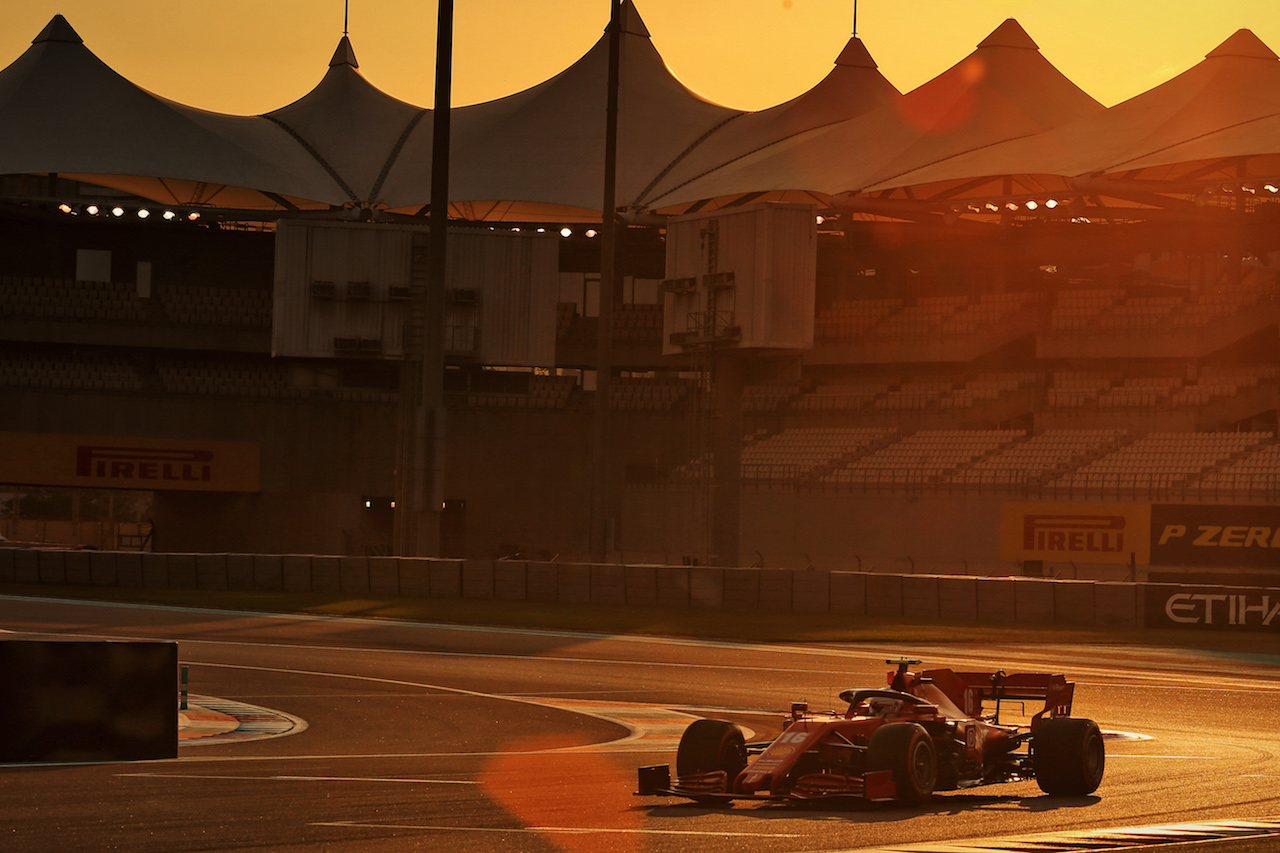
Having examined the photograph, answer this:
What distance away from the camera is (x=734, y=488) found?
144 feet

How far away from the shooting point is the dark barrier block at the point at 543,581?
32688 mm

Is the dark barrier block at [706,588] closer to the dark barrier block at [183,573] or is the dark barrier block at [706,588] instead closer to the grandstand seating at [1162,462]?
the dark barrier block at [183,573]

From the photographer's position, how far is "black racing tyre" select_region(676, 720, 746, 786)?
1063 cm

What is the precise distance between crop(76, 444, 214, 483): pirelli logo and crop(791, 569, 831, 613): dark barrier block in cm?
2646

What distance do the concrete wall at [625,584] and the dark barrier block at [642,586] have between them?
0.07 feet

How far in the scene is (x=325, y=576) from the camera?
3366 cm

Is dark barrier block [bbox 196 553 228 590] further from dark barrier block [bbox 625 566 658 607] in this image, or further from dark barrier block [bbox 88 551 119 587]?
dark barrier block [bbox 625 566 658 607]

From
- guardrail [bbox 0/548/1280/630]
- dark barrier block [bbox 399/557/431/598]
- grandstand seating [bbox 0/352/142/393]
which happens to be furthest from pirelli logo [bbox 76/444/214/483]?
dark barrier block [bbox 399/557/431/598]

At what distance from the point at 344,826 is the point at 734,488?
35.2 metres

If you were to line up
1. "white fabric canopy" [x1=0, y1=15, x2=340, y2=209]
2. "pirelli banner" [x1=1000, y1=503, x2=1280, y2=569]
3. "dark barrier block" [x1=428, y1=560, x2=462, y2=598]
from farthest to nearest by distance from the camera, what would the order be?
"white fabric canopy" [x1=0, y1=15, x2=340, y2=209], "pirelli banner" [x1=1000, y1=503, x2=1280, y2=569], "dark barrier block" [x1=428, y1=560, x2=462, y2=598]

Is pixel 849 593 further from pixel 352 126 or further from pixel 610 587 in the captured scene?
pixel 352 126

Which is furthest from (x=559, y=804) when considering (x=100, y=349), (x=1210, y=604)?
(x=100, y=349)

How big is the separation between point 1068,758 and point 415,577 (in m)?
24.0

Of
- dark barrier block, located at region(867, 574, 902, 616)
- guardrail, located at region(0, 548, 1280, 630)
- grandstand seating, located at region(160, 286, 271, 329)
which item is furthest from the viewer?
grandstand seating, located at region(160, 286, 271, 329)
